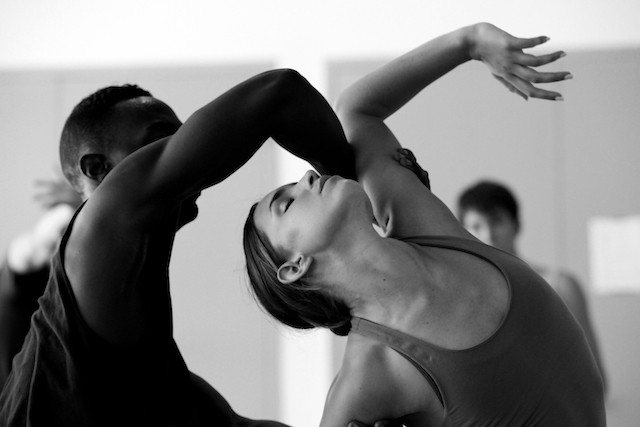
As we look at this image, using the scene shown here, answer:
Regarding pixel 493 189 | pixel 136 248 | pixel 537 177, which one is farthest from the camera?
pixel 537 177

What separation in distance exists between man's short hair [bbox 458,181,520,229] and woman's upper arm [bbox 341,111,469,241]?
1.75 m

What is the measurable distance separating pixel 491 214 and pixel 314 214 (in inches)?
77.6

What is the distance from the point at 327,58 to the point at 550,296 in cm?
298

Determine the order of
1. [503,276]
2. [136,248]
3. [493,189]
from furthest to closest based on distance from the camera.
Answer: [493,189], [503,276], [136,248]

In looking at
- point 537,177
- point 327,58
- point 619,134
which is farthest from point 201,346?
point 619,134

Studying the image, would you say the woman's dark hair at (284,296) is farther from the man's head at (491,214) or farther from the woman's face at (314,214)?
the man's head at (491,214)

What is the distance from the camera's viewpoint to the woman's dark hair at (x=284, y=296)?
4.23 ft

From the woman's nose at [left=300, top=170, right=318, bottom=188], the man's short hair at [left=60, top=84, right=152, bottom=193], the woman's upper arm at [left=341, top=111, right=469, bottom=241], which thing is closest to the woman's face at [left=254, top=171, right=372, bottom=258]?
the woman's nose at [left=300, top=170, right=318, bottom=188]

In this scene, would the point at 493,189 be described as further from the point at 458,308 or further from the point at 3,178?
the point at 3,178

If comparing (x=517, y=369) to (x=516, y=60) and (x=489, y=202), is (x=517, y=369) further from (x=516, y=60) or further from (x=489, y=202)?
(x=489, y=202)

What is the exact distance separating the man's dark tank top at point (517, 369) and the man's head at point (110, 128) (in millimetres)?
508

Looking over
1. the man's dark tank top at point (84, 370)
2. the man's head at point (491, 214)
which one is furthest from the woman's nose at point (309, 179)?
the man's head at point (491, 214)

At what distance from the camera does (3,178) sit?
13.1ft

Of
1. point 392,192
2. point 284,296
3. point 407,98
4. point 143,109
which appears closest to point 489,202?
point 407,98
